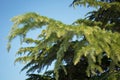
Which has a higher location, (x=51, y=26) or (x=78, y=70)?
(x=51, y=26)

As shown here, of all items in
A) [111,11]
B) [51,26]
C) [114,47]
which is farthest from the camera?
[111,11]

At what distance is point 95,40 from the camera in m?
4.66

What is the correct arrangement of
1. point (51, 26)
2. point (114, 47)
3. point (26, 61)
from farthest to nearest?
1. point (26, 61)
2. point (114, 47)
3. point (51, 26)

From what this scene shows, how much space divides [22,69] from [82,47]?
399 centimetres

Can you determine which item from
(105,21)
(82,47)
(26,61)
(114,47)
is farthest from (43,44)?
(105,21)

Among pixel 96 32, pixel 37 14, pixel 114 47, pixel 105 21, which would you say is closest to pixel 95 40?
pixel 96 32

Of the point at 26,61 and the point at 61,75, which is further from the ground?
the point at 26,61

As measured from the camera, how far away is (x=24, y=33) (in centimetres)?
468

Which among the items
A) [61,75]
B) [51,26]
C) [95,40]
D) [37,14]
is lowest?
[61,75]

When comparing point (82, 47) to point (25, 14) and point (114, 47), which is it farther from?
point (25, 14)

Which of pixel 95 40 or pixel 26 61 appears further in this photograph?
pixel 26 61

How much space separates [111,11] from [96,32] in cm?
361

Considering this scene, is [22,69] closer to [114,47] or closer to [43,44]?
[43,44]

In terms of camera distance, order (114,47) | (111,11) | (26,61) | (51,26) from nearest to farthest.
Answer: (51,26)
(114,47)
(26,61)
(111,11)
